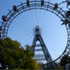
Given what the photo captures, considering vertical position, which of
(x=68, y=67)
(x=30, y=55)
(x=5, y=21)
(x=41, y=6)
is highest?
(x=41, y=6)

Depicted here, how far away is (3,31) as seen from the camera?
32.7 meters

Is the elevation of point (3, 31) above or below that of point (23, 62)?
above

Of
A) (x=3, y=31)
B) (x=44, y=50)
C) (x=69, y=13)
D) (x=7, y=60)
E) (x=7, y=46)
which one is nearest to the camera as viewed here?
(x=7, y=60)

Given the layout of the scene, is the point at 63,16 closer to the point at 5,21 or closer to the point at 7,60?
the point at 5,21

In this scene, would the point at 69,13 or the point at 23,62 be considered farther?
the point at 69,13

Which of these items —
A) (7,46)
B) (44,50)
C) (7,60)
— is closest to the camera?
(7,60)

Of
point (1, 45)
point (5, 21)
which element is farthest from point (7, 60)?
point (5, 21)

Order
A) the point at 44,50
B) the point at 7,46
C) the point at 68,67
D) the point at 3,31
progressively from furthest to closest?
the point at 44,50, the point at 3,31, the point at 7,46, the point at 68,67

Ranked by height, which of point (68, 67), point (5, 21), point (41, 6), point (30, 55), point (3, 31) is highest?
point (41, 6)

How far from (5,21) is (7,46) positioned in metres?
8.84

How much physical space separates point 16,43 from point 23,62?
339cm

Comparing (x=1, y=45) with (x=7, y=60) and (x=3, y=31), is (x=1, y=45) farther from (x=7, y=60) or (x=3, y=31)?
(x=3, y=31)

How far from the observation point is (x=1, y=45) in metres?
26.4

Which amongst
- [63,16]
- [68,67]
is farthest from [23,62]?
[63,16]
